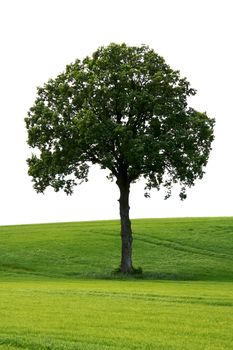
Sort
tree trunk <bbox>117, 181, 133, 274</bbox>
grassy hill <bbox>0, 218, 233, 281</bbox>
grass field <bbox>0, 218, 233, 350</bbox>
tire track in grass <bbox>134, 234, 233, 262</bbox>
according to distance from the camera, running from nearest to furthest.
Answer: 1. grass field <bbox>0, 218, 233, 350</bbox>
2. grassy hill <bbox>0, 218, 233, 281</bbox>
3. tree trunk <bbox>117, 181, 133, 274</bbox>
4. tire track in grass <bbox>134, 234, 233, 262</bbox>

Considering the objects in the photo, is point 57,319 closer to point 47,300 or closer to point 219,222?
point 47,300

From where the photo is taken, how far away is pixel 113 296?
1198 inches

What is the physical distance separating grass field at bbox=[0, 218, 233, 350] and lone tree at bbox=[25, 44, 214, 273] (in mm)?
6548

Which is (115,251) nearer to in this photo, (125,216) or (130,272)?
(125,216)

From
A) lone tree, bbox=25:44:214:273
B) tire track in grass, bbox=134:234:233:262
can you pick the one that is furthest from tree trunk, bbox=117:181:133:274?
tire track in grass, bbox=134:234:233:262

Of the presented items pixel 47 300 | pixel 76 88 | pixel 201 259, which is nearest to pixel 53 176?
pixel 76 88

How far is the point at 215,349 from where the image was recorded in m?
16.1

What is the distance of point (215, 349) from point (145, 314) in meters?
7.08

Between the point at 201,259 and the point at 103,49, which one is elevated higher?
the point at 103,49

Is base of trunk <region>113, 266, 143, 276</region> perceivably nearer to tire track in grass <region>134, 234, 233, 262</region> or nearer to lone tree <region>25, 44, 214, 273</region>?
lone tree <region>25, 44, 214, 273</region>

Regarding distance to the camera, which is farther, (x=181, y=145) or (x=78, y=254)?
(x=78, y=254)

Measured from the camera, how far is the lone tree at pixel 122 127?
52.8m

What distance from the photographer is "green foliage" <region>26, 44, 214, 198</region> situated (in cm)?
5272

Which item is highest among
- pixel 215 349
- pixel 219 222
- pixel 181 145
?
pixel 181 145
